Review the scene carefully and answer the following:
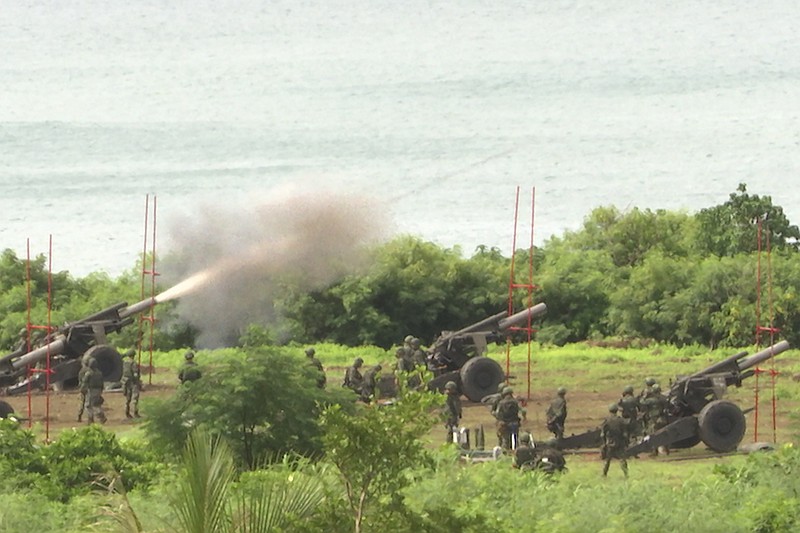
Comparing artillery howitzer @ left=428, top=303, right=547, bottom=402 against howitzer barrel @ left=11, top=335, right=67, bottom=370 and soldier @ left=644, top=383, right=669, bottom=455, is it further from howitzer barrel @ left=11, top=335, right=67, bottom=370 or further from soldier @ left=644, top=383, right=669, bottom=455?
howitzer barrel @ left=11, top=335, right=67, bottom=370

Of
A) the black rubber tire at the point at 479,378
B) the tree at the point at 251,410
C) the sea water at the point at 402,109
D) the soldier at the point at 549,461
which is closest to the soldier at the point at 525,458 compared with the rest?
the soldier at the point at 549,461

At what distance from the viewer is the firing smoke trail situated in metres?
34.1

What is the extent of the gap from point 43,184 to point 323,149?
9248 mm

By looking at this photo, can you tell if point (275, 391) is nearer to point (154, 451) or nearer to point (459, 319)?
point (154, 451)

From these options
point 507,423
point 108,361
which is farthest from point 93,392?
point 507,423

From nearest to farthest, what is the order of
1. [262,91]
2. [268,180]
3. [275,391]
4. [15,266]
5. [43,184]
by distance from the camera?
[275,391], [15,266], [268,180], [43,184], [262,91]

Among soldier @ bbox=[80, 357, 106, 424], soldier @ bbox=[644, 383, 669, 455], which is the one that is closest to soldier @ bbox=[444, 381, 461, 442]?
soldier @ bbox=[644, 383, 669, 455]

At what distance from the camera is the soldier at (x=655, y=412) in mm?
26438

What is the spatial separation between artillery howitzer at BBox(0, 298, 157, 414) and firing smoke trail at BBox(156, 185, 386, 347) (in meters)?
0.98

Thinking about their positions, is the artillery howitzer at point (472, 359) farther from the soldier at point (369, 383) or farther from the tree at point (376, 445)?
the tree at point (376, 445)

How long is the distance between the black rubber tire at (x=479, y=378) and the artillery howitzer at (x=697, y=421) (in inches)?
177

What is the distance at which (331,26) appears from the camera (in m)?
109

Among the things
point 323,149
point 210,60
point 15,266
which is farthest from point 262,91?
point 15,266

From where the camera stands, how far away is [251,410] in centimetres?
2242
